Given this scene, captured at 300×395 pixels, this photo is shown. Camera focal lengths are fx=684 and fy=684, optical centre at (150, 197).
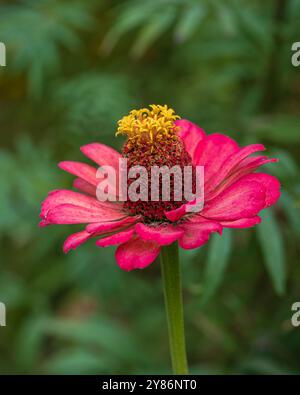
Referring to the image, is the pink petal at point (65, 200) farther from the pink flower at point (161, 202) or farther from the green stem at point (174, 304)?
the green stem at point (174, 304)

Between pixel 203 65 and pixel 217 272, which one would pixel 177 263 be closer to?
pixel 217 272

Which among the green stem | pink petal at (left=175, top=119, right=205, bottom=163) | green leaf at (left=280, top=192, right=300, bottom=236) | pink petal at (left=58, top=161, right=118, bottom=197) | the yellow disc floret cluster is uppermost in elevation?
green leaf at (left=280, top=192, right=300, bottom=236)

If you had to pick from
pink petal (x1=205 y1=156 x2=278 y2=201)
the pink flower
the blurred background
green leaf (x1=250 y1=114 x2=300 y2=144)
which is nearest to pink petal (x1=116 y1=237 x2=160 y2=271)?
the pink flower

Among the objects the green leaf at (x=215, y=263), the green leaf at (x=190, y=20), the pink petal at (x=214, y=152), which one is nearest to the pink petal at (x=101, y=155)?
the pink petal at (x=214, y=152)

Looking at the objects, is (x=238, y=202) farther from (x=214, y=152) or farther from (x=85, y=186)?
(x=85, y=186)

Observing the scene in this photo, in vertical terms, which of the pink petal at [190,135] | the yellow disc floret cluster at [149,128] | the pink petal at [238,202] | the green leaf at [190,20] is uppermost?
the green leaf at [190,20]

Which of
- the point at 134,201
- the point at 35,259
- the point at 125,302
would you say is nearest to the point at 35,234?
the point at 35,259

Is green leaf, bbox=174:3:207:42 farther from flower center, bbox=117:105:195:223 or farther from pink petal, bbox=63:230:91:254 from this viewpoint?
pink petal, bbox=63:230:91:254
